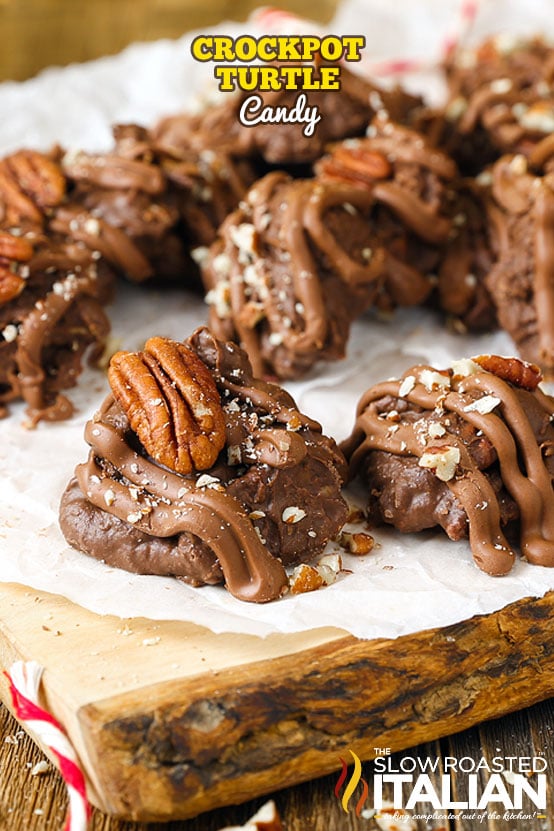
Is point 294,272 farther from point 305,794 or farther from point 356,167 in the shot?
point 305,794

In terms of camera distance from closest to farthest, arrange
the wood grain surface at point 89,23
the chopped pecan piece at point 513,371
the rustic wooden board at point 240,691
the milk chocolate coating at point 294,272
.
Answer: the rustic wooden board at point 240,691, the chopped pecan piece at point 513,371, the milk chocolate coating at point 294,272, the wood grain surface at point 89,23

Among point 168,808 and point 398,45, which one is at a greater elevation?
point 398,45

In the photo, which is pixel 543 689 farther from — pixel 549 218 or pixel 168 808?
pixel 549 218

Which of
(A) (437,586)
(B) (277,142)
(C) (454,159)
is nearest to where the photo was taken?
(A) (437,586)

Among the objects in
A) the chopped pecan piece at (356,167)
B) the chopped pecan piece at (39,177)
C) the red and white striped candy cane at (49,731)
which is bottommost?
the red and white striped candy cane at (49,731)

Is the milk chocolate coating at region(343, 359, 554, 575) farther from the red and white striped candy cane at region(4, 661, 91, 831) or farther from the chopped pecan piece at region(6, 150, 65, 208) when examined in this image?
the chopped pecan piece at region(6, 150, 65, 208)

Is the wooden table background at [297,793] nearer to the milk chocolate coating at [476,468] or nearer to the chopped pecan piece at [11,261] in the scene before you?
the milk chocolate coating at [476,468]

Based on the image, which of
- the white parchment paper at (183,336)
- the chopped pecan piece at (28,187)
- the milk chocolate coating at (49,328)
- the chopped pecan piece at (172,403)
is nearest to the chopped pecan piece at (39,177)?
the chopped pecan piece at (28,187)

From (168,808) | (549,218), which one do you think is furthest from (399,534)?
(549,218)
